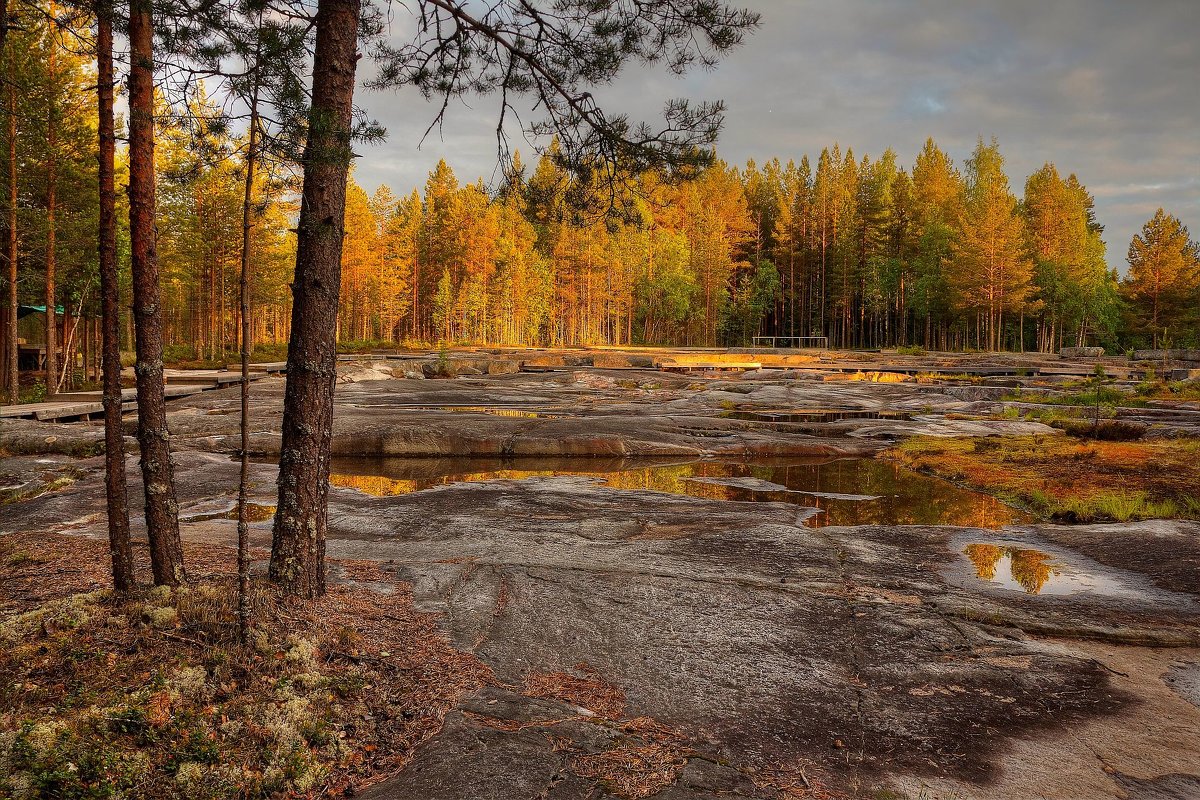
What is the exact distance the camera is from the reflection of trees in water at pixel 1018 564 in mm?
6172

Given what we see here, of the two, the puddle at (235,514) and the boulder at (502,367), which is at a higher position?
the boulder at (502,367)

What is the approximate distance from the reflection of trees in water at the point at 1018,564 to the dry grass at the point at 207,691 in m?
4.93

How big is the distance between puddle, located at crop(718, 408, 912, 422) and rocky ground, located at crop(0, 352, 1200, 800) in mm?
7770

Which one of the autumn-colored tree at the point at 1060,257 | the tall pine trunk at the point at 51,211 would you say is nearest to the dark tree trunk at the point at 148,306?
the tall pine trunk at the point at 51,211

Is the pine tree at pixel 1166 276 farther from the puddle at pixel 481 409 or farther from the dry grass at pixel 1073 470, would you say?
the puddle at pixel 481 409

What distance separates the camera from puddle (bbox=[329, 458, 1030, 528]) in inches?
360

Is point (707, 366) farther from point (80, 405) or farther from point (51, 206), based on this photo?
point (51, 206)

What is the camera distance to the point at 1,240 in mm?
19844

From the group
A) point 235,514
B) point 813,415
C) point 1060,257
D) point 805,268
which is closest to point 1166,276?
point 1060,257

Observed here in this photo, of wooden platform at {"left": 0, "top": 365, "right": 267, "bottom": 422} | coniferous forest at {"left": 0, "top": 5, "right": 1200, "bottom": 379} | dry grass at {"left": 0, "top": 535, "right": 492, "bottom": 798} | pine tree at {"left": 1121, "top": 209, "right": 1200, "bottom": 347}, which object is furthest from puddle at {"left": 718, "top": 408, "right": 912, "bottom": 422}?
pine tree at {"left": 1121, "top": 209, "right": 1200, "bottom": 347}

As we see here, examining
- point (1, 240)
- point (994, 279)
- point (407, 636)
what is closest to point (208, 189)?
point (1, 240)

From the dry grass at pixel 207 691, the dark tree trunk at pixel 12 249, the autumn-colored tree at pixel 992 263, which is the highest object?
the autumn-colored tree at pixel 992 263

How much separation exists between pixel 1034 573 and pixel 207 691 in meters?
6.82

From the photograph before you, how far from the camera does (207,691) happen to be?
3410 millimetres
